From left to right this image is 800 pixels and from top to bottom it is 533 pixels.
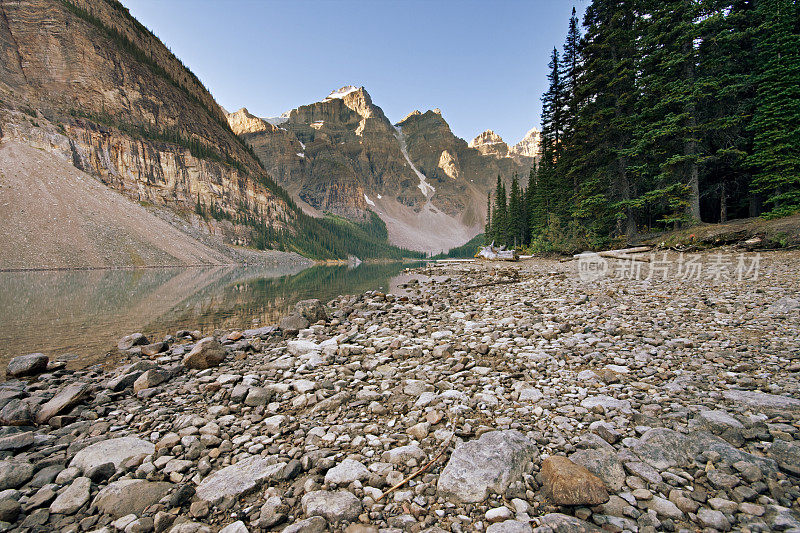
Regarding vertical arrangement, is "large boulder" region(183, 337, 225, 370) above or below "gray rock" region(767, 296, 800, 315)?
below

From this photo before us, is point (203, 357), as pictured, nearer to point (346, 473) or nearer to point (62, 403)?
point (62, 403)

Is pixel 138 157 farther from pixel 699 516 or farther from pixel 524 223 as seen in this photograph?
pixel 699 516

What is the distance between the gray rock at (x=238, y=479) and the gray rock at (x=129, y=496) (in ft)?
1.19

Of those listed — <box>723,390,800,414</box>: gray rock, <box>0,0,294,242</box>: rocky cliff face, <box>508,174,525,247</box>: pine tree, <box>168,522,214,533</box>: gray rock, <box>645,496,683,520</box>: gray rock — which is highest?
<box>0,0,294,242</box>: rocky cliff face

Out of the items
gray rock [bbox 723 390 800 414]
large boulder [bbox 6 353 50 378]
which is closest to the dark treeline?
gray rock [bbox 723 390 800 414]

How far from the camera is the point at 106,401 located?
5223 millimetres

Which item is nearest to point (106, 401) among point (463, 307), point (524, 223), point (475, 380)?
point (475, 380)

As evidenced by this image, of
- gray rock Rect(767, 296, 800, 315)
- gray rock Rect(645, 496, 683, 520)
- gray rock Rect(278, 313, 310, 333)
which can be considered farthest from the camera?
gray rock Rect(278, 313, 310, 333)

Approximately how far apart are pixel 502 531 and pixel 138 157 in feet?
420

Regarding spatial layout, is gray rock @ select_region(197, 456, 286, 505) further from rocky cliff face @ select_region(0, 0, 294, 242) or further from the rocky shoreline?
rocky cliff face @ select_region(0, 0, 294, 242)

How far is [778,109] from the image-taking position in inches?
624

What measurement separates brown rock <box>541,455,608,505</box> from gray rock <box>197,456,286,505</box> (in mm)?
2403

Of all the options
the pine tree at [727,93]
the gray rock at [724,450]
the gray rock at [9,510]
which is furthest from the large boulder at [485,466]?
the pine tree at [727,93]

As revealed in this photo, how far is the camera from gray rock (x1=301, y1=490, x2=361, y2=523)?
2.31 meters
